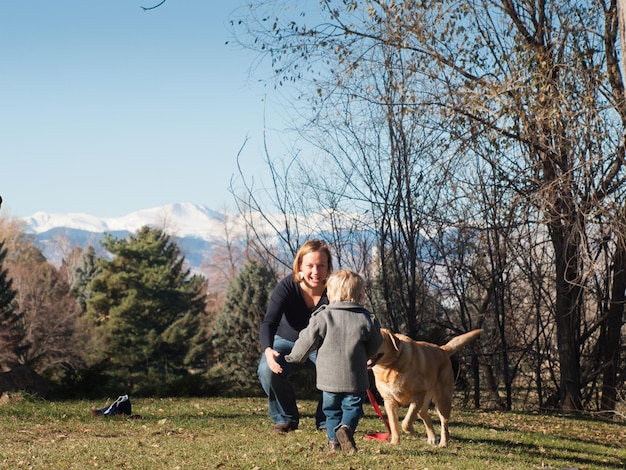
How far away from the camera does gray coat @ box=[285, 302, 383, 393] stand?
237 inches

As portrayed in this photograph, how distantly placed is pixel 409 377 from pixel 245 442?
174 centimetres

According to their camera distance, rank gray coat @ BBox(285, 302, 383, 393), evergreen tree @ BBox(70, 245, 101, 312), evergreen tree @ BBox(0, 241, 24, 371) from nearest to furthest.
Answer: gray coat @ BBox(285, 302, 383, 393)
evergreen tree @ BBox(0, 241, 24, 371)
evergreen tree @ BBox(70, 245, 101, 312)

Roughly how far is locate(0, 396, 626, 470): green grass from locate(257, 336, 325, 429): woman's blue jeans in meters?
0.19

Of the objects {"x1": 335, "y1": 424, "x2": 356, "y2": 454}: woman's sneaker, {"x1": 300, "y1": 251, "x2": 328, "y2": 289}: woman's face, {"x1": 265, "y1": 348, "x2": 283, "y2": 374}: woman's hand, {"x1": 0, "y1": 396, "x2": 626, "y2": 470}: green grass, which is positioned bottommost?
{"x1": 0, "y1": 396, "x2": 626, "y2": 470}: green grass

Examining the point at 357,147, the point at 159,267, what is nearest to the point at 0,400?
the point at 357,147

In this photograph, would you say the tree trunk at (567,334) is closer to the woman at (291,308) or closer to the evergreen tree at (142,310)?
the woman at (291,308)

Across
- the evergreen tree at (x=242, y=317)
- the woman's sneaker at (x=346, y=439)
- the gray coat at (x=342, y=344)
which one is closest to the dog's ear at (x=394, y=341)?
the gray coat at (x=342, y=344)

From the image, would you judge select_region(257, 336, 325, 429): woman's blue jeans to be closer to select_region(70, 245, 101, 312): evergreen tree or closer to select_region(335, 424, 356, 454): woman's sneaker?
select_region(335, 424, 356, 454): woman's sneaker

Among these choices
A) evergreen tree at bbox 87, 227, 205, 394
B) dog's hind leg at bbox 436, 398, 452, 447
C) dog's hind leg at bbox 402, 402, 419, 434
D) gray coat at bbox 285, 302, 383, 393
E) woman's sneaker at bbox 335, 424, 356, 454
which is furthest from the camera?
evergreen tree at bbox 87, 227, 205, 394

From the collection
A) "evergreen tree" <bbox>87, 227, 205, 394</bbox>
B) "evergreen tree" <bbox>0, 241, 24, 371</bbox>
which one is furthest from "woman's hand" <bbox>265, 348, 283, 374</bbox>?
"evergreen tree" <bbox>0, 241, 24, 371</bbox>

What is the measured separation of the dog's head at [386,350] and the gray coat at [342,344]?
0.23m

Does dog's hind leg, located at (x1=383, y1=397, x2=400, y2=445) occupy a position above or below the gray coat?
below

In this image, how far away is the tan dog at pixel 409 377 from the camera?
21.4 ft

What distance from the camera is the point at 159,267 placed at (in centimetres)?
5625
